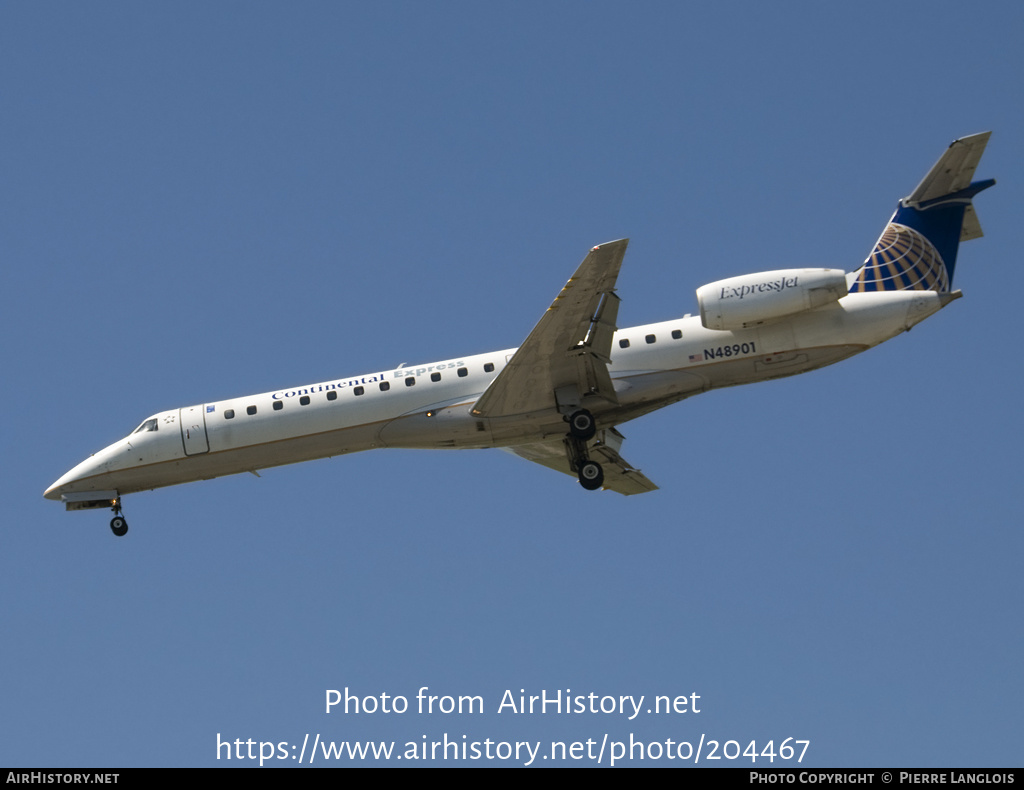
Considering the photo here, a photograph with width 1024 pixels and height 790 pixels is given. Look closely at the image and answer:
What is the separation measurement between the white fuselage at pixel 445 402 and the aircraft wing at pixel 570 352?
425 millimetres

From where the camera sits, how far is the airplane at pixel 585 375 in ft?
91.2

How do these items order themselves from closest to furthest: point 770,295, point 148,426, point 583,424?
point 770,295 < point 583,424 < point 148,426

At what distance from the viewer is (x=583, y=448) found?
94.7ft

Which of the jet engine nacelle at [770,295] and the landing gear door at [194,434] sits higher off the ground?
the jet engine nacelle at [770,295]

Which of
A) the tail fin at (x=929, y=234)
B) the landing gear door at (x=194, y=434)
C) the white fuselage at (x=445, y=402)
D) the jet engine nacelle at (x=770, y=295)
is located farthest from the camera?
the landing gear door at (x=194, y=434)

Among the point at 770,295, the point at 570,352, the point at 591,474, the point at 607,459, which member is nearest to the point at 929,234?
the point at 770,295

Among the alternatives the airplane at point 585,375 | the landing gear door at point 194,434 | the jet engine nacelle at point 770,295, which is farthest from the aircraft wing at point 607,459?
the landing gear door at point 194,434

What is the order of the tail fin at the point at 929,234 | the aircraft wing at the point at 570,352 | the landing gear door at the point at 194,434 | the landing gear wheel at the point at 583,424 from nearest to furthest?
the aircraft wing at the point at 570,352 → the landing gear wheel at the point at 583,424 → the tail fin at the point at 929,234 → the landing gear door at the point at 194,434

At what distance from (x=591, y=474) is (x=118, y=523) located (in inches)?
452

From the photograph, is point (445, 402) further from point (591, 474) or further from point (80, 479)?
point (80, 479)

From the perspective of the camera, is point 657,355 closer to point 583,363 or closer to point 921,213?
point 583,363

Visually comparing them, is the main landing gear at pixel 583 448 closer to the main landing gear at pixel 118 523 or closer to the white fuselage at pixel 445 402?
the white fuselage at pixel 445 402

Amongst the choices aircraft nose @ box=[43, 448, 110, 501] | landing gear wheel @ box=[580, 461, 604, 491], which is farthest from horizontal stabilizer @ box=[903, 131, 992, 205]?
aircraft nose @ box=[43, 448, 110, 501]
